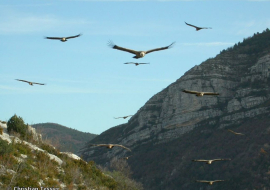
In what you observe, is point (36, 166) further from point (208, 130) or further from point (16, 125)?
point (208, 130)

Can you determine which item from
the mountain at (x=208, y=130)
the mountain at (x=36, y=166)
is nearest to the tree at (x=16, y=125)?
the mountain at (x=36, y=166)

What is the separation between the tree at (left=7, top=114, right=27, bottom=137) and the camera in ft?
158

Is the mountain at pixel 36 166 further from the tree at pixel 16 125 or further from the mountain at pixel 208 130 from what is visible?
the mountain at pixel 208 130

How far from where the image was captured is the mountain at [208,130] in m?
114

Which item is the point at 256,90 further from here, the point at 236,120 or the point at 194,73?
the point at 194,73

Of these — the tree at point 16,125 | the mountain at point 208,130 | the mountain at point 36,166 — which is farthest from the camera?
the mountain at point 208,130

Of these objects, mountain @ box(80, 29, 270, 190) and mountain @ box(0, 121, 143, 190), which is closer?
mountain @ box(0, 121, 143, 190)

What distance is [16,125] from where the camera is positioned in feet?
158

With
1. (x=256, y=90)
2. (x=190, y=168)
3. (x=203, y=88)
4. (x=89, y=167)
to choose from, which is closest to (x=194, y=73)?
(x=203, y=88)

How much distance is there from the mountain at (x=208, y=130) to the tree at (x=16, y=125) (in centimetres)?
Result: 6082

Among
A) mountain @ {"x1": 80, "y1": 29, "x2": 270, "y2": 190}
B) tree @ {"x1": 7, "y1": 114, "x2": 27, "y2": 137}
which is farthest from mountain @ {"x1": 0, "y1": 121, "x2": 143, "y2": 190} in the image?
mountain @ {"x1": 80, "y1": 29, "x2": 270, "y2": 190}

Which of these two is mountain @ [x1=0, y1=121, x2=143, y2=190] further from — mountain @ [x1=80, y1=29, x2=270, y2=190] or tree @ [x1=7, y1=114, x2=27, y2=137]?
mountain @ [x1=80, y1=29, x2=270, y2=190]

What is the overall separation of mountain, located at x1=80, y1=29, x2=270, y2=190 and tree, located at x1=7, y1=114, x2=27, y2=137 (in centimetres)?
6082

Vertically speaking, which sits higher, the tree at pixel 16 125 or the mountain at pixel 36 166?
the tree at pixel 16 125
